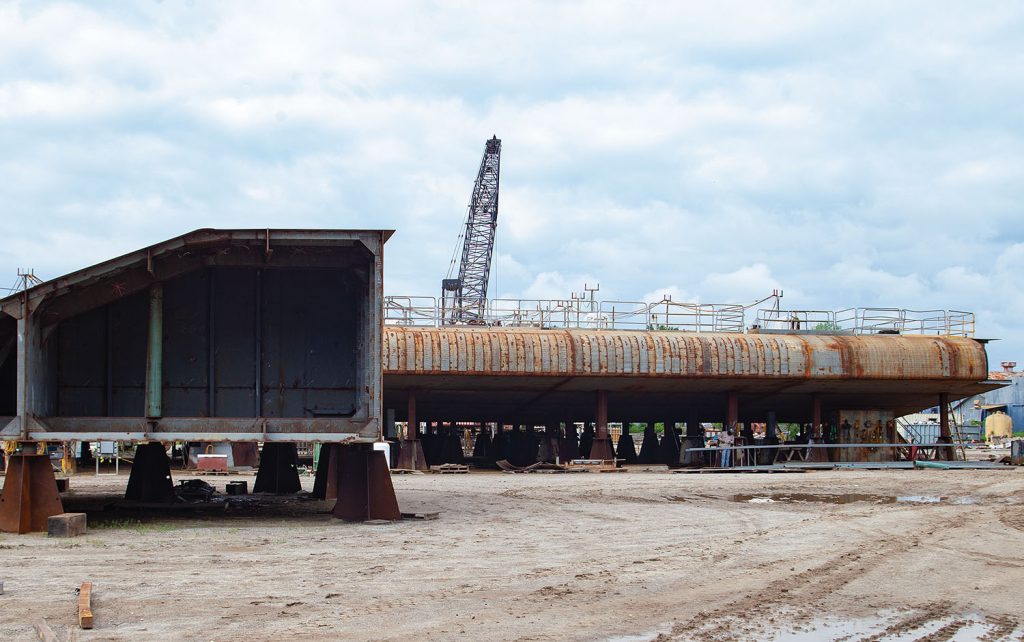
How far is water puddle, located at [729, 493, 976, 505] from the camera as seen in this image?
21.7m

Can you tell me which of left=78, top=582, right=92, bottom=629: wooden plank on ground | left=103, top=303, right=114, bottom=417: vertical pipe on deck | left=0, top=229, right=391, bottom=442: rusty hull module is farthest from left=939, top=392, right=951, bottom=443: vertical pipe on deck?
left=78, top=582, right=92, bottom=629: wooden plank on ground

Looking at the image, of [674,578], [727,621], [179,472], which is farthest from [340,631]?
[179,472]

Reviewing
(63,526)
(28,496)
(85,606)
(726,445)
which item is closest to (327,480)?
(28,496)

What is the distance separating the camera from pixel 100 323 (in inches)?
707

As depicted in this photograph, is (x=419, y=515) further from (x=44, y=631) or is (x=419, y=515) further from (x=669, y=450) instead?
(x=669, y=450)

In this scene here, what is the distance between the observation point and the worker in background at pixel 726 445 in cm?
3728

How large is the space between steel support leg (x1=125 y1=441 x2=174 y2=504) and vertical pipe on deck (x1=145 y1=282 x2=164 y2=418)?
5.17 m

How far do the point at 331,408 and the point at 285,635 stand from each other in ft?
34.3

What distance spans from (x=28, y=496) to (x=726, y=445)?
27.2 m

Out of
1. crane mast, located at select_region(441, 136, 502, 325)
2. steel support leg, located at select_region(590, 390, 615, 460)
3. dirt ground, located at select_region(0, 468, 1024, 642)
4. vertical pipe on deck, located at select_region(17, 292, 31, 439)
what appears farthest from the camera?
crane mast, located at select_region(441, 136, 502, 325)

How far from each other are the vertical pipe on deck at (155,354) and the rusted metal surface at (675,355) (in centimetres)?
1745

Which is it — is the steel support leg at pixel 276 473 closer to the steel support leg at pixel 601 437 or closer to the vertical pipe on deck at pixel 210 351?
the vertical pipe on deck at pixel 210 351

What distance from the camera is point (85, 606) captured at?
29.7 feet

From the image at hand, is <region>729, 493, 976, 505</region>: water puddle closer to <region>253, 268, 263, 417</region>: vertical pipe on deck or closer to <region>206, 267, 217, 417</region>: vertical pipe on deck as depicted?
<region>253, 268, 263, 417</region>: vertical pipe on deck
